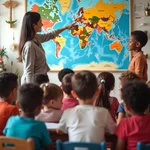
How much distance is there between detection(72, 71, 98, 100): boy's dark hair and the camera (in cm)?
171

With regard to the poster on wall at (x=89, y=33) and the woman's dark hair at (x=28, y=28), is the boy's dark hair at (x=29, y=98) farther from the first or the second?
the poster on wall at (x=89, y=33)

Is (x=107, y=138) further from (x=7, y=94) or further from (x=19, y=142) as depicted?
(x=7, y=94)

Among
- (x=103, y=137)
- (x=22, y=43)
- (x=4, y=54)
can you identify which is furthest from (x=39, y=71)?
(x=4, y=54)

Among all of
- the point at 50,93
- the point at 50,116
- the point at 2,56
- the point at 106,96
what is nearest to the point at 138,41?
the point at 106,96

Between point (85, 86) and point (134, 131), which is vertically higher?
point (85, 86)

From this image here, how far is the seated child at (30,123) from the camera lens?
62.7 inches

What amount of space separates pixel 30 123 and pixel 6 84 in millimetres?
629

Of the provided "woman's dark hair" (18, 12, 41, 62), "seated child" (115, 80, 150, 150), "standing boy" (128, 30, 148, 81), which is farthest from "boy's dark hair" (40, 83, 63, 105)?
"standing boy" (128, 30, 148, 81)

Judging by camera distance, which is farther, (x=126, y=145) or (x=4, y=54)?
(x=4, y=54)

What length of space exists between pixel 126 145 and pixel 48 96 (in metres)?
0.71

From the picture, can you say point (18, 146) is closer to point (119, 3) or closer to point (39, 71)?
point (39, 71)

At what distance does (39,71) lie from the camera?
9.42 ft

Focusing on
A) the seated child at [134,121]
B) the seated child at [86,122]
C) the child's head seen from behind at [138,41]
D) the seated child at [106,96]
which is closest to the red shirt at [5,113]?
the seated child at [86,122]

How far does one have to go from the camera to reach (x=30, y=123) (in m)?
1.60
